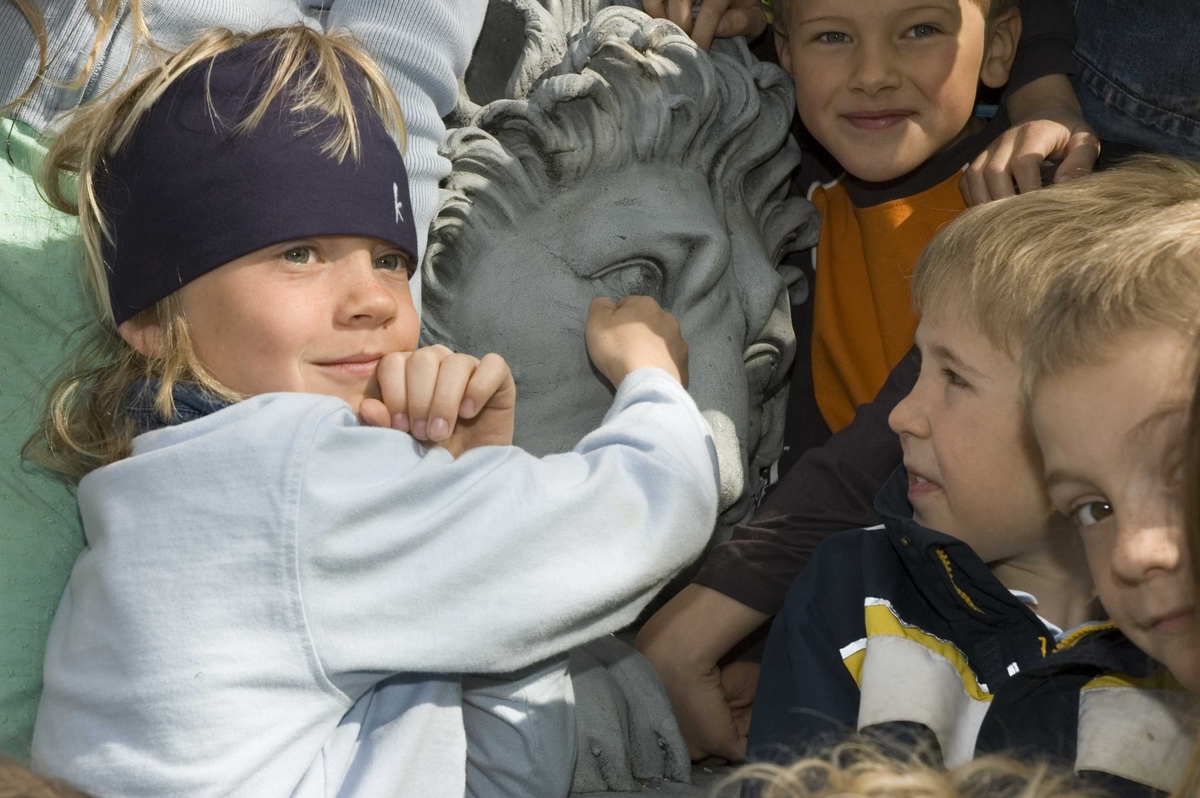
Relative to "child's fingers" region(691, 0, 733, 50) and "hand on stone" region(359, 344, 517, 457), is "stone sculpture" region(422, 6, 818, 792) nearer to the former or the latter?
"child's fingers" region(691, 0, 733, 50)

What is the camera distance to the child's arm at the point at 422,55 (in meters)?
1.82

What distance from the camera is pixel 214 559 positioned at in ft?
4.36

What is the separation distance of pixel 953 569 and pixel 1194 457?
444 millimetres

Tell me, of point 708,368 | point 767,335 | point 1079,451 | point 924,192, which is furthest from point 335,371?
point 924,192

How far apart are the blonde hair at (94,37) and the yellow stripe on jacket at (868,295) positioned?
3.61 feet

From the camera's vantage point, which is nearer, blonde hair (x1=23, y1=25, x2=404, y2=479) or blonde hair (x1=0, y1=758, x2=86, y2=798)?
blonde hair (x1=0, y1=758, x2=86, y2=798)

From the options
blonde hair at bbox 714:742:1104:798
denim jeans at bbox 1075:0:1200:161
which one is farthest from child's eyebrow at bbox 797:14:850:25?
blonde hair at bbox 714:742:1104:798

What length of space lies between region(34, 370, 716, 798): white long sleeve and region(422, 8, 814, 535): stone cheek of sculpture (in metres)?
0.41

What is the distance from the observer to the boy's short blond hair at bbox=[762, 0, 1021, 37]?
2.08 metres

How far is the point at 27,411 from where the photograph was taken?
1.62 meters

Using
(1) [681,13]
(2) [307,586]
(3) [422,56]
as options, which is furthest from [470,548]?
(1) [681,13]

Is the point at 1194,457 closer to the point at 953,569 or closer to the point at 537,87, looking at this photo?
the point at 953,569

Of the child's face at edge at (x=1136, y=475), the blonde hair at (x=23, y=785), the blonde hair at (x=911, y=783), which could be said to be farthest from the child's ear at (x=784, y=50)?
the blonde hair at (x=23, y=785)

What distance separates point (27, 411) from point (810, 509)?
105 centimetres
